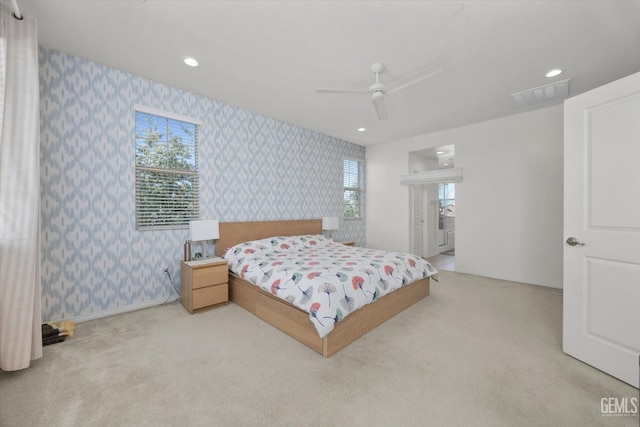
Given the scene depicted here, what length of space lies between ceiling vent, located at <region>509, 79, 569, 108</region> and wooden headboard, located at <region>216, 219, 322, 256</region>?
3.64 meters

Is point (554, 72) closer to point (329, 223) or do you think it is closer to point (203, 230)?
point (329, 223)

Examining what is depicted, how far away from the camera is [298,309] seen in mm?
2338

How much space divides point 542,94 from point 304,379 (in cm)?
447

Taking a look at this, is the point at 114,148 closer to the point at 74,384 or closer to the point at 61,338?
the point at 61,338

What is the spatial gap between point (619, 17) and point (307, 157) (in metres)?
3.96

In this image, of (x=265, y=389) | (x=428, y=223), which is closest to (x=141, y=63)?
(x=265, y=389)

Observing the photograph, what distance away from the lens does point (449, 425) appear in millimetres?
1417

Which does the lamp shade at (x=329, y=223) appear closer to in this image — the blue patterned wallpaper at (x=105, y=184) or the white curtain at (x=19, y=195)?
the blue patterned wallpaper at (x=105, y=184)

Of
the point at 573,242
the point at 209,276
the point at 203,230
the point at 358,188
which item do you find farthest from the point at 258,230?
the point at 573,242

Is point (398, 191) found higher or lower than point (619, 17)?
lower

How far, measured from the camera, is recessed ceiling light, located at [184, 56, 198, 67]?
8.87 ft

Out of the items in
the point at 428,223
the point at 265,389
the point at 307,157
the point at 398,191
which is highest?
the point at 307,157

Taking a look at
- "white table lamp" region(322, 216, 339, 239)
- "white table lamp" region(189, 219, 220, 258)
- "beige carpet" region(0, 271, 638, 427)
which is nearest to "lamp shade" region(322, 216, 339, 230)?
"white table lamp" region(322, 216, 339, 239)

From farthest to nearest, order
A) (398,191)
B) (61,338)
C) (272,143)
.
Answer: (398,191) < (272,143) < (61,338)
